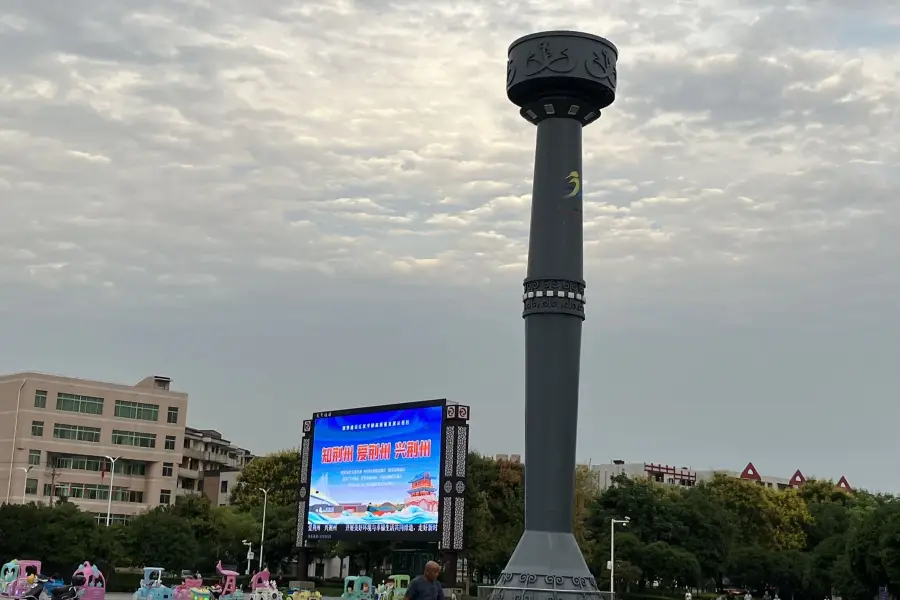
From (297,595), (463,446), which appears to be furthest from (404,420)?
(297,595)

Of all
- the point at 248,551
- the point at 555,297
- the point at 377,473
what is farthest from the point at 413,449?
the point at 555,297

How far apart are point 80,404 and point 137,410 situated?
4348mm

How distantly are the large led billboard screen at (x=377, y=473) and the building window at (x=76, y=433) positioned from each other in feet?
108

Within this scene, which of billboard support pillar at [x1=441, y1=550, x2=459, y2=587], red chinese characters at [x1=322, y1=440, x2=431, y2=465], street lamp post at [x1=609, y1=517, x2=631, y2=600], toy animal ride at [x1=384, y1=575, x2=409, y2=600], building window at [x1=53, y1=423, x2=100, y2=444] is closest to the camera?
toy animal ride at [x1=384, y1=575, x2=409, y2=600]

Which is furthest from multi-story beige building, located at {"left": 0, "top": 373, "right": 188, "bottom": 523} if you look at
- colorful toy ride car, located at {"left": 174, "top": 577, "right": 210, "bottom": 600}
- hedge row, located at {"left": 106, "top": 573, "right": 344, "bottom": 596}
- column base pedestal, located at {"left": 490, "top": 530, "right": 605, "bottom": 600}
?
column base pedestal, located at {"left": 490, "top": 530, "right": 605, "bottom": 600}

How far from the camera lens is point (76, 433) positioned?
79.5 meters

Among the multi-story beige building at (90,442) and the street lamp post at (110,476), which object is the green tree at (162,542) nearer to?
the street lamp post at (110,476)

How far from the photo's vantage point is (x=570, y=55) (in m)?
21.3

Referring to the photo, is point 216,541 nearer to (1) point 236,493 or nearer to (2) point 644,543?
(1) point 236,493

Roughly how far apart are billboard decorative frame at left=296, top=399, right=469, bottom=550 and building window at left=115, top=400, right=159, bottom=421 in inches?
1268

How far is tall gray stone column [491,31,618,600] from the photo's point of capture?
66.2ft

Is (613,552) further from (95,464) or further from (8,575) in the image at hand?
(95,464)

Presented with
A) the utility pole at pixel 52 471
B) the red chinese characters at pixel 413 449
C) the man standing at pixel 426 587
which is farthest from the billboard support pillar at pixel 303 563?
the man standing at pixel 426 587

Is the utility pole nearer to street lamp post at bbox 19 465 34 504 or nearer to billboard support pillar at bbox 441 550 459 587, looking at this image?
street lamp post at bbox 19 465 34 504
